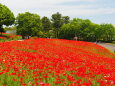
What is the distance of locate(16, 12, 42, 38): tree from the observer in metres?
70.4

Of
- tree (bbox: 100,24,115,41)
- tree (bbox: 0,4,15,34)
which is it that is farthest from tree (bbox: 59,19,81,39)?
tree (bbox: 0,4,15,34)

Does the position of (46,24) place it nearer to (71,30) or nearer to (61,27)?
(61,27)

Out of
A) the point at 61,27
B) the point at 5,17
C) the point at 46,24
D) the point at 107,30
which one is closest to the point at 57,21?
the point at 61,27

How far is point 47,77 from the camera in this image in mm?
7855

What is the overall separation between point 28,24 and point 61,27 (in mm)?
38588

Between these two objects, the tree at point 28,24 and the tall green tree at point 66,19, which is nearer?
the tree at point 28,24

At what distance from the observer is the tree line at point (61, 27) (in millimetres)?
71562

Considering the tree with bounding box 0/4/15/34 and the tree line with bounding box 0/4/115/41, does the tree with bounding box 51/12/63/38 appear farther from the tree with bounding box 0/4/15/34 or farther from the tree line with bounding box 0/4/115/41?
the tree with bounding box 0/4/15/34

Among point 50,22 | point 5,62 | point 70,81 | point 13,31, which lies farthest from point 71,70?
point 13,31

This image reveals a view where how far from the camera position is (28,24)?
71.3 meters

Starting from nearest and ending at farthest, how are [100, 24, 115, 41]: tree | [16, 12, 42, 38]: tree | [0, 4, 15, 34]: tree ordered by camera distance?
[0, 4, 15, 34]: tree
[16, 12, 42, 38]: tree
[100, 24, 115, 41]: tree

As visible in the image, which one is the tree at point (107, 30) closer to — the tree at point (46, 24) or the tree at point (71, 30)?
the tree at point (71, 30)

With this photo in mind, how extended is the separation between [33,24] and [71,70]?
62.7m

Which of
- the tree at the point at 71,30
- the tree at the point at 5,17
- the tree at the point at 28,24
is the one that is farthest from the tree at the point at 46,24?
the tree at the point at 5,17
